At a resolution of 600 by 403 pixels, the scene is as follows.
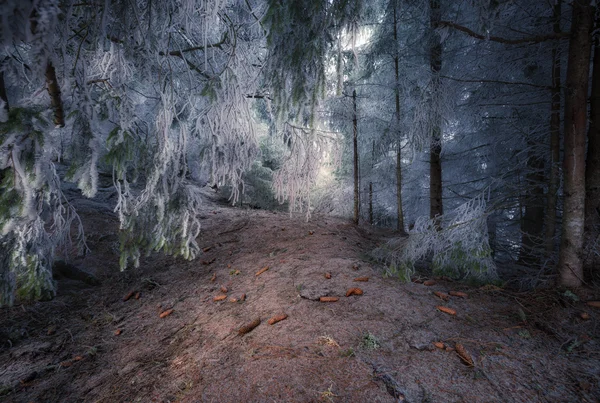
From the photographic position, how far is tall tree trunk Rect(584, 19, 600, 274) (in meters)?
3.27

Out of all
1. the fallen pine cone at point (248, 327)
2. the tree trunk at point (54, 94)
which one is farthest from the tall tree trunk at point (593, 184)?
the tree trunk at point (54, 94)

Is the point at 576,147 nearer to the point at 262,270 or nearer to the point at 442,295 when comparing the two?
the point at 442,295

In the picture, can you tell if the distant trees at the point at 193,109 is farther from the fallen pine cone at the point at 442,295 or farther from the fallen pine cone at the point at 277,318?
the fallen pine cone at the point at 277,318

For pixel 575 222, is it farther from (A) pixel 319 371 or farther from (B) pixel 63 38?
(B) pixel 63 38

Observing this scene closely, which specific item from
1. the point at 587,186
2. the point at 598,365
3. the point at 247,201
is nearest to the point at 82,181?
the point at 598,365

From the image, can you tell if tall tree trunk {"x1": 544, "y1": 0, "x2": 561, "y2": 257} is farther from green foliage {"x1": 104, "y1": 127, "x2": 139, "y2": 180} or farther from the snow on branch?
green foliage {"x1": 104, "y1": 127, "x2": 139, "y2": 180}

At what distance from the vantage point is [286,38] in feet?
8.98

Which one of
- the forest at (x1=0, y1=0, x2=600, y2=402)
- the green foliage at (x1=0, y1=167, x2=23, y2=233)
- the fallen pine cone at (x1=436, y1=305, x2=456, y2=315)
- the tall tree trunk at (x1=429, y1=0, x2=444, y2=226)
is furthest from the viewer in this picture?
the tall tree trunk at (x1=429, y1=0, x2=444, y2=226)

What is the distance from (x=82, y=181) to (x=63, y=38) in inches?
43.7

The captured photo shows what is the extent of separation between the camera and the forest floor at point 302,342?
1948 millimetres

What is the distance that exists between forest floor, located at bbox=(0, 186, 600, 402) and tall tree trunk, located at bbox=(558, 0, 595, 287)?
47 centimetres

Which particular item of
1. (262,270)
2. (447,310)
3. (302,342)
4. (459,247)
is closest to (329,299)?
(302,342)

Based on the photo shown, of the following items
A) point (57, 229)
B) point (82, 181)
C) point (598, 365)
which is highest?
point (82, 181)

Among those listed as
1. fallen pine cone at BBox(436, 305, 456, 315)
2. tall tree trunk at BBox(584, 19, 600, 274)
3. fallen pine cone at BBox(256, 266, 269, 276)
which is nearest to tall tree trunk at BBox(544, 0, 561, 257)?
tall tree trunk at BBox(584, 19, 600, 274)
